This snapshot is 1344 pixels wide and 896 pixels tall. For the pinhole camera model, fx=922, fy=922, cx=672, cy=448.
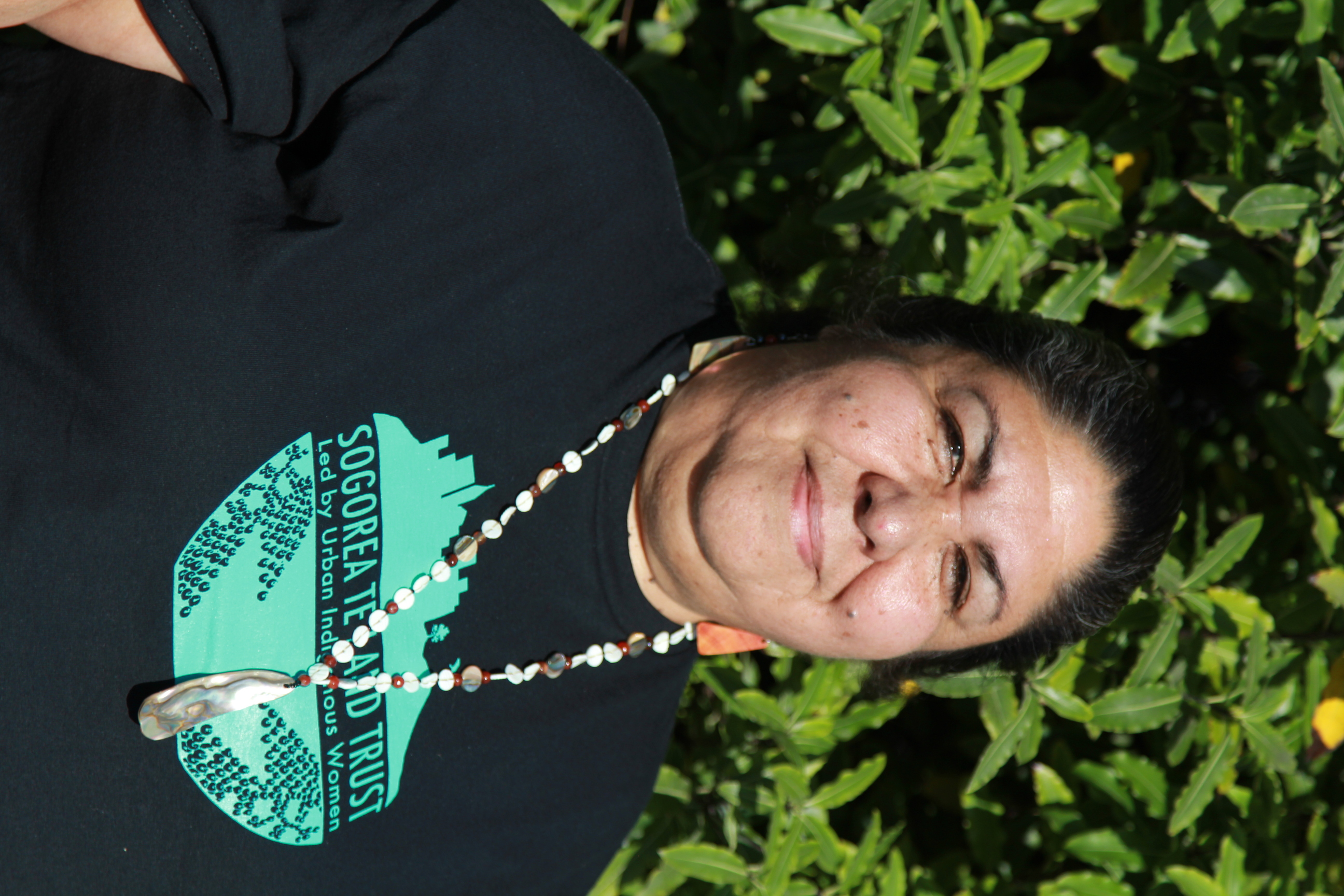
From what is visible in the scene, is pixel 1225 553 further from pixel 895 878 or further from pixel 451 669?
Result: pixel 451 669

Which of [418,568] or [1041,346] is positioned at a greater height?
[1041,346]

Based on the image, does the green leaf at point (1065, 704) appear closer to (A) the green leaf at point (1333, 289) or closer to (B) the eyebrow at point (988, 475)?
(B) the eyebrow at point (988, 475)

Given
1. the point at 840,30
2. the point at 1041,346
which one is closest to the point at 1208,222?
the point at 1041,346

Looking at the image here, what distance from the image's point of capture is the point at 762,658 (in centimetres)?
299

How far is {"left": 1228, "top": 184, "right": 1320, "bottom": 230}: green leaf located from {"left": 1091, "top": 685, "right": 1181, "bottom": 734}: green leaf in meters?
1.08

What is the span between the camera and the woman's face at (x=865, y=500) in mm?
1637

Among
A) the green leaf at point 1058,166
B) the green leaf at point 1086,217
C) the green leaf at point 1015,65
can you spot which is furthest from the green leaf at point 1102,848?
the green leaf at point 1015,65

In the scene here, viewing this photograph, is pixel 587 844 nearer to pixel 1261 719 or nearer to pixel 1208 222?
pixel 1261 719

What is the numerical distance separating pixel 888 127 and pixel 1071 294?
2.07ft

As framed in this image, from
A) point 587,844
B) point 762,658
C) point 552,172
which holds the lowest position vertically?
point 762,658

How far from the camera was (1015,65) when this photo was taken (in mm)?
2104

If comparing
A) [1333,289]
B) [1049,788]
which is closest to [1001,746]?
[1049,788]

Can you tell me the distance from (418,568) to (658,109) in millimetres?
1687

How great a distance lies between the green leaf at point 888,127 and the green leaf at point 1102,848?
1.70m
